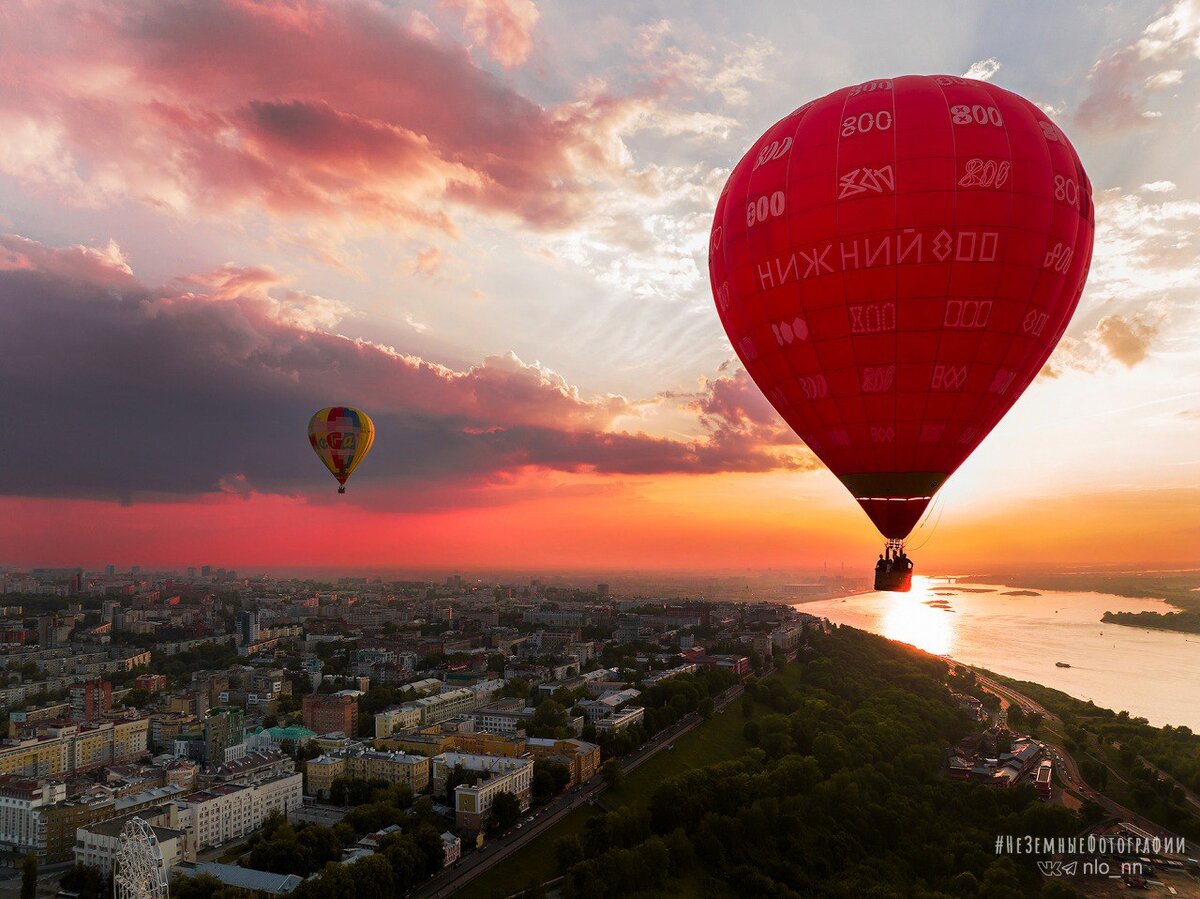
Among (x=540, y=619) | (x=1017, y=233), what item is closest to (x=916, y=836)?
(x=1017, y=233)

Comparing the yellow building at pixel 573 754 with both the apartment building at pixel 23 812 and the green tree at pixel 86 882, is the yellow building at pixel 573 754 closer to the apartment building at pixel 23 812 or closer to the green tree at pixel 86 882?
the green tree at pixel 86 882

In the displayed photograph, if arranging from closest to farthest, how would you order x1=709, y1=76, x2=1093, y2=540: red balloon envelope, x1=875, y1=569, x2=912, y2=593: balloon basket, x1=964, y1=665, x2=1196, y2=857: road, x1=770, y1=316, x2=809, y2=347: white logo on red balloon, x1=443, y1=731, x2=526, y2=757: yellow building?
x1=709, y1=76, x2=1093, y2=540: red balloon envelope
x1=770, y1=316, x2=809, y2=347: white logo on red balloon
x1=875, y1=569, x2=912, y2=593: balloon basket
x1=964, y1=665, x2=1196, y2=857: road
x1=443, y1=731, x2=526, y2=757: yellow building

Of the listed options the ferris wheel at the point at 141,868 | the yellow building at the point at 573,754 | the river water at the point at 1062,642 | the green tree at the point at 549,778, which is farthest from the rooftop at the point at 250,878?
the river water at the point at 1062,642

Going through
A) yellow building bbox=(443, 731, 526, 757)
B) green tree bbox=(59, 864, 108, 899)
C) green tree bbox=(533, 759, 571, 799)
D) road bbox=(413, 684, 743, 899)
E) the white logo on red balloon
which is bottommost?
green tree bbox=(59, 864, 108, 899)

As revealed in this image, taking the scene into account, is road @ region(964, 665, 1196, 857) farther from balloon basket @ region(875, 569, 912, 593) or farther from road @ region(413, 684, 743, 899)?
balloon basket @ region(875, 569, 912, 593)

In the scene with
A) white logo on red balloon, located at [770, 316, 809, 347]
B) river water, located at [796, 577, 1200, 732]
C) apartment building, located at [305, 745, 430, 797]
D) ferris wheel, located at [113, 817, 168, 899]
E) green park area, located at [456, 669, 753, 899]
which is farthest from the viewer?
river water, located at [796, 577, 1200, 732]

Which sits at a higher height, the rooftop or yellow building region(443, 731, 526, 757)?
yellow building region(443, 731, 526, 757)

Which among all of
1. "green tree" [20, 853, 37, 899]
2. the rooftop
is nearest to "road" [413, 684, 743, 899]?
the rooftop

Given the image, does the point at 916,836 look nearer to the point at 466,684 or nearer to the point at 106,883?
the point at 106,883
